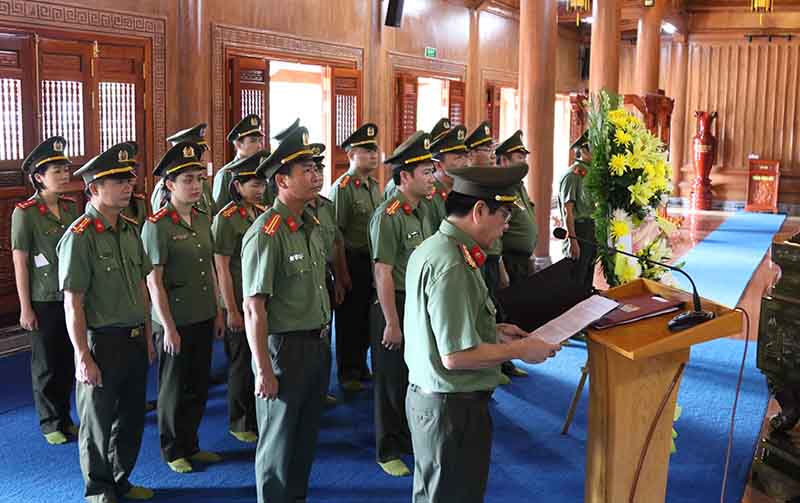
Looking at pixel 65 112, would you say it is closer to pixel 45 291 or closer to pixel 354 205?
pixel 45 291

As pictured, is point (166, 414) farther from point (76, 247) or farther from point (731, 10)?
point (731, 10)

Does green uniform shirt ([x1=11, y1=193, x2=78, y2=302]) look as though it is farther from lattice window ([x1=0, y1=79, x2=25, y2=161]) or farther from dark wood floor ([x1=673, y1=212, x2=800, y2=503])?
dark wood floor ([x1=673, y1=212, x2=800, y2=503])

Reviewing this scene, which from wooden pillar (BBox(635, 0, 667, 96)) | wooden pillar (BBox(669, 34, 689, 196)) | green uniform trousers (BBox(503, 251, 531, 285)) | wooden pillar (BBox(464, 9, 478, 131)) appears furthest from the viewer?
wooden pillar (BBox(669, 34, 689, 196))

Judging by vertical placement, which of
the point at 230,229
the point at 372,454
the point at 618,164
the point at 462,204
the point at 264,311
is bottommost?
the point at 372,454

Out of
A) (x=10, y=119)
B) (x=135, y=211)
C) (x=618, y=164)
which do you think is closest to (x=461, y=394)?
(x=618, y=164)

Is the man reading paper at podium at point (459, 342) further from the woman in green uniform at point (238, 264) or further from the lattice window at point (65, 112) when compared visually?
the lattice window at point (65, 112)

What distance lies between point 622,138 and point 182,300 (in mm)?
2456

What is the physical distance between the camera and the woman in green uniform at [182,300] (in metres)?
3.86

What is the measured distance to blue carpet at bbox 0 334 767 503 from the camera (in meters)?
3.73

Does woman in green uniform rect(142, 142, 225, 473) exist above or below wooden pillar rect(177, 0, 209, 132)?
below

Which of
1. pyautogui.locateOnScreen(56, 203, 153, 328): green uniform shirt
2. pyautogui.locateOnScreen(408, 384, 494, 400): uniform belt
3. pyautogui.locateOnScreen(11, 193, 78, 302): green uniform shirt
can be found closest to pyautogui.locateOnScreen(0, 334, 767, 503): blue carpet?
pyautogui.locateOnScreen(11, 193, 78, 302): green uniform shirt

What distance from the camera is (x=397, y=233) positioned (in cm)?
390

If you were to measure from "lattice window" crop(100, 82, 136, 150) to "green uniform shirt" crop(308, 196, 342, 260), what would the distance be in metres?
2.18

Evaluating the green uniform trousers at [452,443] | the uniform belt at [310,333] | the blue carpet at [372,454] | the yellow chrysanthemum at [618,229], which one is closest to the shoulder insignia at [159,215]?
the uniform belt at [310,333]
